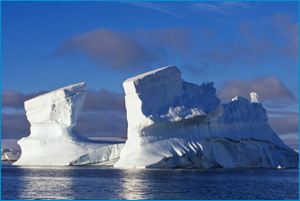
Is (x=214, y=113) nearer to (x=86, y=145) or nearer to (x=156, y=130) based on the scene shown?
(x=156, y=130)

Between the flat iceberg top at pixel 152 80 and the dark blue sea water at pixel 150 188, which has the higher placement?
the flat iceberg top at pixel 152 80

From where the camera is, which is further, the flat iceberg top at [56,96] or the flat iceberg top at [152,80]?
the flat iceberg top at [56,96]

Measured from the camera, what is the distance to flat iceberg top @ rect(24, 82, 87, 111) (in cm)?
3300

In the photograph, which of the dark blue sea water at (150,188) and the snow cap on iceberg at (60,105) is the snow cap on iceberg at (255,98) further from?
the dark blue sea water at (150,188)

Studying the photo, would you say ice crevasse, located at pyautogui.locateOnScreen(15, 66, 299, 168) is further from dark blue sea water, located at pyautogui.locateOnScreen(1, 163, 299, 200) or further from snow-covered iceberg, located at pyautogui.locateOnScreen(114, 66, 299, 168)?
Answer: dark blue sea water, located at pyautogui.locateOnScreen(1, 163, 299, 200)

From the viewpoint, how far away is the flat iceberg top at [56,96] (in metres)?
33.0

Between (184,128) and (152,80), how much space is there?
3.45 metres

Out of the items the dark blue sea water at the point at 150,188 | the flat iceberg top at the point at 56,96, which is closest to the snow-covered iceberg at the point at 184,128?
the dark blue sea water at the point at 150,188

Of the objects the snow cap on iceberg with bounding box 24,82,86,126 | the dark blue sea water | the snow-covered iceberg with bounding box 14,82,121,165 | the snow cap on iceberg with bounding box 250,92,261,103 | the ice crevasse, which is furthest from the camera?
the snow cap on iceberg with bounding box 250,92,261,103

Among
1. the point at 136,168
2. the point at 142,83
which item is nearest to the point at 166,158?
the point at 136,168

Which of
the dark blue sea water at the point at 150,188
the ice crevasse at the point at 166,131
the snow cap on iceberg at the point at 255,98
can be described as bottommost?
the dark blue sea water at the point at 150,188

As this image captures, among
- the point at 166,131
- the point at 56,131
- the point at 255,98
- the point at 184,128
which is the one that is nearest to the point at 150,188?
the point at 166,131

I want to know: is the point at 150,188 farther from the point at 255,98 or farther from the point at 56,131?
the point at 255,98

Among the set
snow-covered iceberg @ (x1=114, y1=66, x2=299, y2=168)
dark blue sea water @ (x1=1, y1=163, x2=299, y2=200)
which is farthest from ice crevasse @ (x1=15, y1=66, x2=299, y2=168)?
dark blue sea water @ (x1=1, y1=163, x2=299, y2=200)
